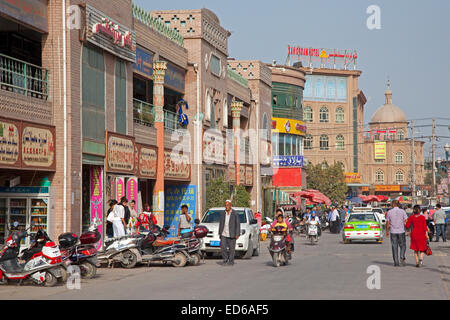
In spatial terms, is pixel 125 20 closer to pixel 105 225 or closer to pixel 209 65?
pixel 105 225

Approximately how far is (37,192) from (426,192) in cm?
13775

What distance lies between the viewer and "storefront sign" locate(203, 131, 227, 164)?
39.2 meters

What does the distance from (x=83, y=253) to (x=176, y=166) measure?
60.5ft

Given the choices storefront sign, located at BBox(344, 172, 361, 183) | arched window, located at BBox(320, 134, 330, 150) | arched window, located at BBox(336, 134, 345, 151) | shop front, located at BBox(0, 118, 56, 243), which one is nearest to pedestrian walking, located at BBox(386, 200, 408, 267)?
shop front, located at BBox(0, 118, 56, 243)

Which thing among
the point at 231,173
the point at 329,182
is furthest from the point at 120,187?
the point at 329,182

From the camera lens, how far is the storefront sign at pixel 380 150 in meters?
144

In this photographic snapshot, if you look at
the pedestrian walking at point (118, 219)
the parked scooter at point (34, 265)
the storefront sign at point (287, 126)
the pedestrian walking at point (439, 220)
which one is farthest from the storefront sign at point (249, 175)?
the parked scooter at point (34, 265)

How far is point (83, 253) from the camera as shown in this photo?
17125 millimetres

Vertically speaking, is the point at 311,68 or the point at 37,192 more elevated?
the point at 311,68

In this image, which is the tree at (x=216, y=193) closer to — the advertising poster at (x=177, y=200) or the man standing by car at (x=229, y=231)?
the advertising poster at (x=177, y=200)

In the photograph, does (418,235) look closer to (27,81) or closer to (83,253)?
(83,253)

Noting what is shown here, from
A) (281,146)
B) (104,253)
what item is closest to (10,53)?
(104,253)

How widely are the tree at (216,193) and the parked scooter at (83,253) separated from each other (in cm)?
2087
